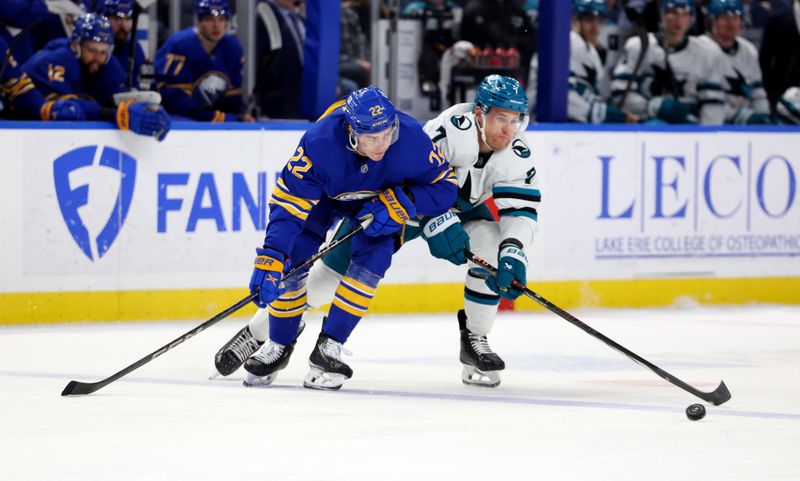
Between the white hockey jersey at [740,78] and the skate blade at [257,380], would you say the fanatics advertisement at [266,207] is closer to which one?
the white hockey jersey at [740,78]

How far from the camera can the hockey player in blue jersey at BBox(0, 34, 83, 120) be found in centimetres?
750

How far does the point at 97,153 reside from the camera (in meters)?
7.50

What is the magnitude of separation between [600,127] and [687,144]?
576mm

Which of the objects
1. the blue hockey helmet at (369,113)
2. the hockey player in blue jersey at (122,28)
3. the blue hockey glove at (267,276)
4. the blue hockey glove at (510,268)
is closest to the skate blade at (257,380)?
the blue hockey glove at (267,276)

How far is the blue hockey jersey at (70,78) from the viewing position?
7.68 metres

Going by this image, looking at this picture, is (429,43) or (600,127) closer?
(600,127)

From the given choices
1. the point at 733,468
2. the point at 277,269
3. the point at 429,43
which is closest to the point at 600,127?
the point at 429,43

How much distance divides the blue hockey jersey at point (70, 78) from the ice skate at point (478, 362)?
2.72 metres

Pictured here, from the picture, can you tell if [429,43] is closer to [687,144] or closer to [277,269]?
[687,144]

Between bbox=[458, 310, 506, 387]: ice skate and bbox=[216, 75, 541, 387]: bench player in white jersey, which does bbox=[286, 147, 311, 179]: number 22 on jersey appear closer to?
bbox=[216, 75, 541, 387]: bench player in white jersey

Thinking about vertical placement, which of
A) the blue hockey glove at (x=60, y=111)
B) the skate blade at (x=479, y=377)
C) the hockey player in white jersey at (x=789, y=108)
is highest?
the blue hockey glove at (x=60, y=111)

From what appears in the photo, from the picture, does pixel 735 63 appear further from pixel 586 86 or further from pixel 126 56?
pixel 126 56

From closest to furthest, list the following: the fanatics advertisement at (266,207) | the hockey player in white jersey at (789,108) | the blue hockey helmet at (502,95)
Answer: the blue hockey helmet at (502,95) < the fanatics advertisement at (266,207) < the hockey player in white jersey at (789,108)

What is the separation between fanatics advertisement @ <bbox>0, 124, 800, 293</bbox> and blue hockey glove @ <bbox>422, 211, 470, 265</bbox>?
2.45m
